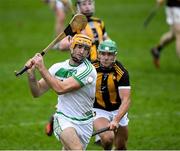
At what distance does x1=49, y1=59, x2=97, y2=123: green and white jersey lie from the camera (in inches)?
418

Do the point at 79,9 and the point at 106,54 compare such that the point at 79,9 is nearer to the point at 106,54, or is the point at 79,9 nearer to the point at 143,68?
the point at 106,54

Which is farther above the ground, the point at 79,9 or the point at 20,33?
the point at 79,9

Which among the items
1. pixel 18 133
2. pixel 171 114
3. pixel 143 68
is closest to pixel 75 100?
pixel 18 133

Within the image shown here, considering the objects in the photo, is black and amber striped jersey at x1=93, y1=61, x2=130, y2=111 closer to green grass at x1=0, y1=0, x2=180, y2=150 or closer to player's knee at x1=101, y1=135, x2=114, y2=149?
player's knee at x1=101, y1=135, x2=114, y2=149

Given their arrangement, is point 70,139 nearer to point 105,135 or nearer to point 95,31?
point 105,135

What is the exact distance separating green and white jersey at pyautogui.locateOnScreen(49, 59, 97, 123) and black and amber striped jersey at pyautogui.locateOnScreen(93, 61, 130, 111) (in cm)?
89

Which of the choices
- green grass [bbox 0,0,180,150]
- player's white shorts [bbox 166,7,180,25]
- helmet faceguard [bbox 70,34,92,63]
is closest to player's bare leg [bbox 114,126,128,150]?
green grass [bbox 0,0,180,150]

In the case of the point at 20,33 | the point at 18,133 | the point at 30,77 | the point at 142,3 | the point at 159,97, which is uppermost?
the point at 30,77

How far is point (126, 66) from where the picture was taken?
64.9ft

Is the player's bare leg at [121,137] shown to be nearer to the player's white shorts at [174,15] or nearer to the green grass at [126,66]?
the green grass at [126,66]

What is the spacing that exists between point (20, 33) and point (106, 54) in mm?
13701

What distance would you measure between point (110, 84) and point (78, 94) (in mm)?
1171

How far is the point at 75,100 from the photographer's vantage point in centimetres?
1064

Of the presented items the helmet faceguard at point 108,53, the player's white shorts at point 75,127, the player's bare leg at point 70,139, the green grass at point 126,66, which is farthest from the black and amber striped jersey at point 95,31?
the player's bare leg at point 70,139
